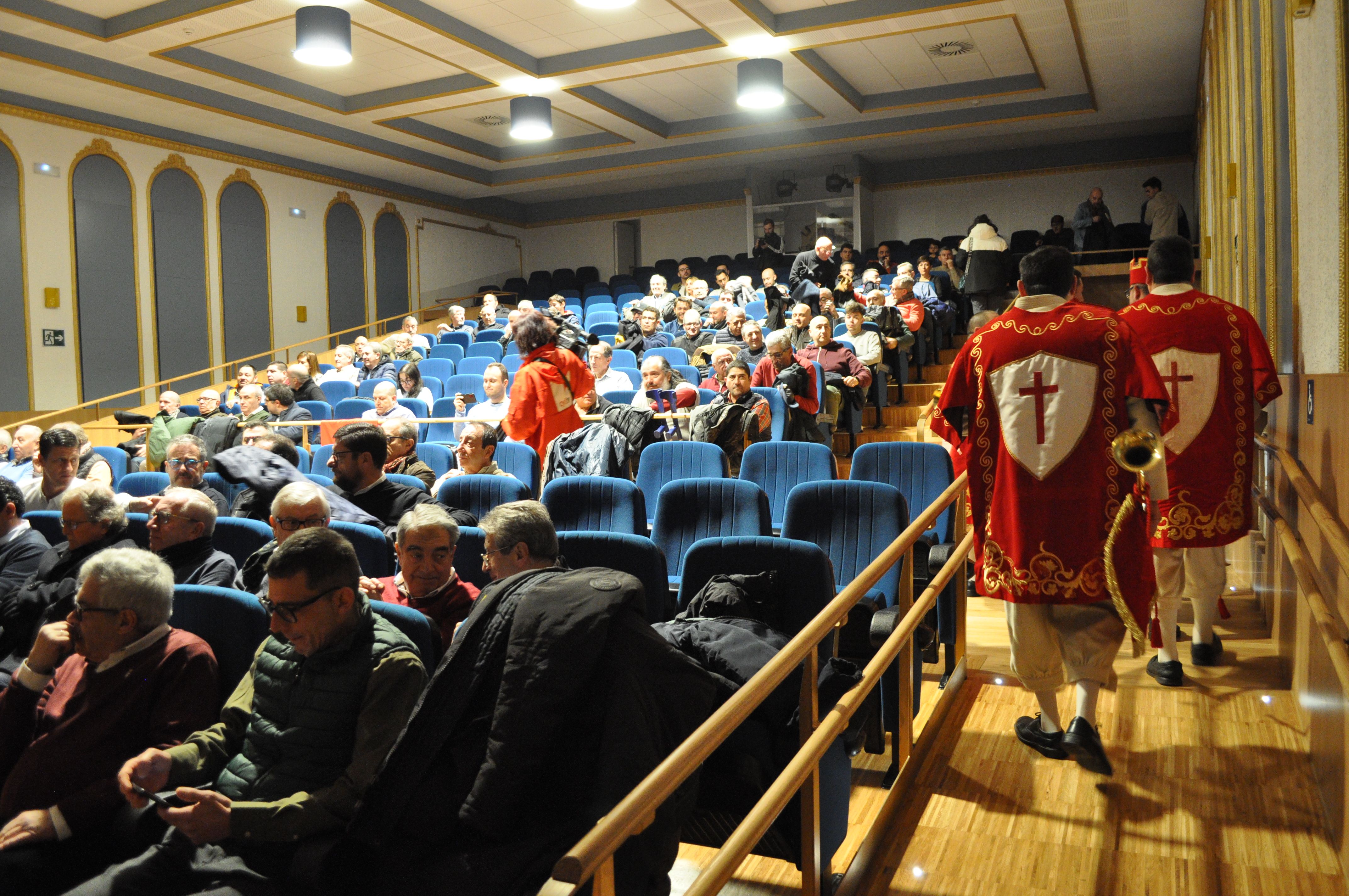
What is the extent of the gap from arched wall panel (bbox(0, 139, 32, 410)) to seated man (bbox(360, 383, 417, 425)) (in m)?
5.75

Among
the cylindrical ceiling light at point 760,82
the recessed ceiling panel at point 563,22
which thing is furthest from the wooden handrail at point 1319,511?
the cylindrical ceiling light at point 760,82

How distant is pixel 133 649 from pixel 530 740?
1.18m

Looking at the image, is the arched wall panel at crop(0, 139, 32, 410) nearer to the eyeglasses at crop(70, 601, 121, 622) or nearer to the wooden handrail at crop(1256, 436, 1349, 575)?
the eyeglasses at crop(70, 601, 121, 622)

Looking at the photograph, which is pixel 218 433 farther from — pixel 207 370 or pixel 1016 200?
pixel 1016 200

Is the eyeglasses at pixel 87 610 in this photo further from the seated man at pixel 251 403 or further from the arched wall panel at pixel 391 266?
the arched wall panel at pixel 391 266

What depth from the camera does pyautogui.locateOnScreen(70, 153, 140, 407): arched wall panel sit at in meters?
10.4

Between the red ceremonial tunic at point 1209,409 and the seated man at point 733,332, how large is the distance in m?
4.49

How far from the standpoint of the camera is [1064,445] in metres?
2.47

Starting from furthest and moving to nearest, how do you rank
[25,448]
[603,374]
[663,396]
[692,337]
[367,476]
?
[692,337] < [603,374] < [25,448] < [663,396] < [367,476]

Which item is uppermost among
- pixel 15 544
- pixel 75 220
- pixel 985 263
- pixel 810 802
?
pixel 75 220

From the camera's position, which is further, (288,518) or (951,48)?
(951,48)

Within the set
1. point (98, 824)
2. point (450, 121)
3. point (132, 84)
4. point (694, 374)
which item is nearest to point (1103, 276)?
point (694, 374)

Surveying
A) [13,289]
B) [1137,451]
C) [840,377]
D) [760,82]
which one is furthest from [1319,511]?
[13,289]

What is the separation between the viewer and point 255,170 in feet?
40.2
